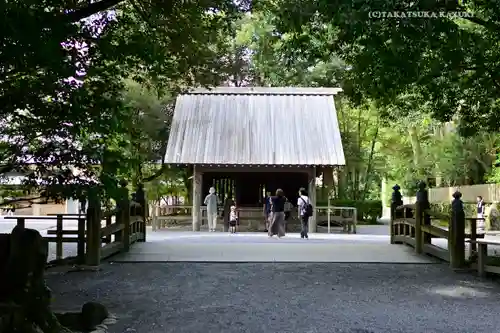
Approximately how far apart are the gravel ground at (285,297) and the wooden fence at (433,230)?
0.41m

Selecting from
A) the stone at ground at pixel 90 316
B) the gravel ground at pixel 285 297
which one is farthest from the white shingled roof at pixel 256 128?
the stone at ground at pixel 90 316

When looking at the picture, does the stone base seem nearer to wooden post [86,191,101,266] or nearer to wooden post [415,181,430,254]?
wooden post [86,191,101,266]

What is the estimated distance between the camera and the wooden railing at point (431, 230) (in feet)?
31.2

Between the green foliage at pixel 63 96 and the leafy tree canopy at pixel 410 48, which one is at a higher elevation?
the leafy tree canopy at pixel 410 48

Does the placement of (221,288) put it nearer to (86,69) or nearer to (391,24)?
(86,69)

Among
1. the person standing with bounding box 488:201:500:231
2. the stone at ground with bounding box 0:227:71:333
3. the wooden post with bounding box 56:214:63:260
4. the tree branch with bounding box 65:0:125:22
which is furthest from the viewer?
the person standing with bounding box 488:201:500:231

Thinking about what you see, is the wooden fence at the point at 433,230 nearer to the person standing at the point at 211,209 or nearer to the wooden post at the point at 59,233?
the wooden post at the point at 59,233

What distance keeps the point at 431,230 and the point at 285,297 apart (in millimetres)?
4798

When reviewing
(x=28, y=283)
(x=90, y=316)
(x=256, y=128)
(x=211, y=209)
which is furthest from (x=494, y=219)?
(x=28, y=283)

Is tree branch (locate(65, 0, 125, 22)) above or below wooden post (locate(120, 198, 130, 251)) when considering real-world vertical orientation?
above

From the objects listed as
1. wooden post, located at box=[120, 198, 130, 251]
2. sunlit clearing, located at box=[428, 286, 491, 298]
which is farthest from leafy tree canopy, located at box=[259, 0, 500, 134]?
wooden post, located at box=[120, 198, 130, 251]

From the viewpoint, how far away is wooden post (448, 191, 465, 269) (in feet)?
31.1

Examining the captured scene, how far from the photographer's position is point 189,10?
28.1ft

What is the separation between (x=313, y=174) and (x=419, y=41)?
44.1ft
